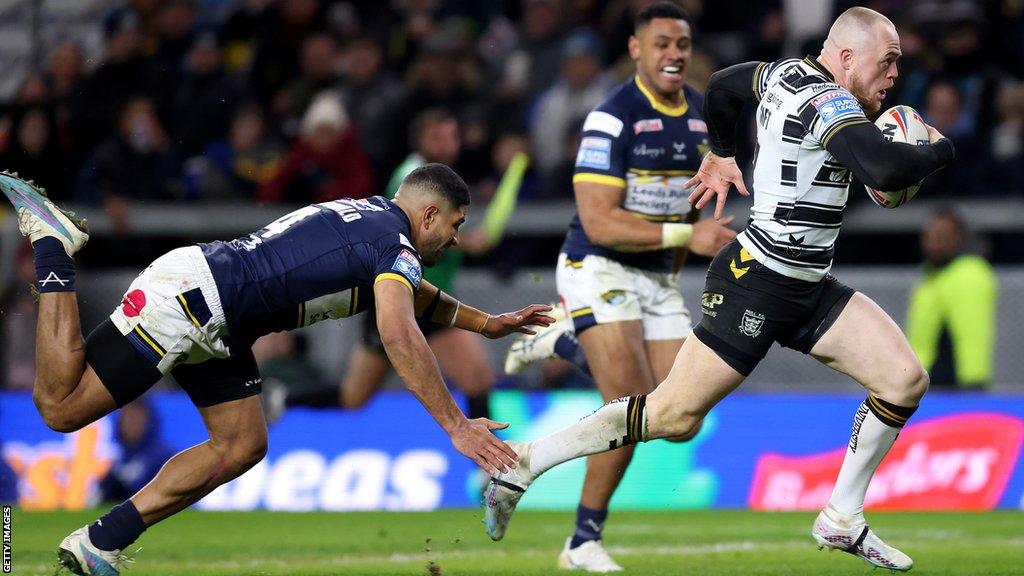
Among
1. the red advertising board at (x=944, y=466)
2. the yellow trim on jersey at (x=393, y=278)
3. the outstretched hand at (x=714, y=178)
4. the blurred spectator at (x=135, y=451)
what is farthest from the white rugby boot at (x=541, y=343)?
the blurred spectator at (x=135, y=451)

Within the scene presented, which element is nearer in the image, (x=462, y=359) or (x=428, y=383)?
(x=428, y=383)

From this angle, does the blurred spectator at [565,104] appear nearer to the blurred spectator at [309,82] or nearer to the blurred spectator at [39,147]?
the blurred spectator at [309,82]

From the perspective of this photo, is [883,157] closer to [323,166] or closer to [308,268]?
[308,268]

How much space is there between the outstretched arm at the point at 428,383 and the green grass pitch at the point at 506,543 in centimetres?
116

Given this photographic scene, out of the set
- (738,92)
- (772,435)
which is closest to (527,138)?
(772,435)

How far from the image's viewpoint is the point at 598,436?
23.7 feet

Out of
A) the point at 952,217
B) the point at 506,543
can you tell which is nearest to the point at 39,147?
the point at 506,543

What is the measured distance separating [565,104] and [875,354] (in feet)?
30.6

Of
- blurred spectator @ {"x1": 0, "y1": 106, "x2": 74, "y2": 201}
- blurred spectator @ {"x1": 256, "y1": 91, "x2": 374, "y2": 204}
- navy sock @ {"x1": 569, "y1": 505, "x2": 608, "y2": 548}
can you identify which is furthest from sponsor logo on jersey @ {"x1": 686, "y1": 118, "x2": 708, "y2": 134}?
blurred spectator @ {"x1": 0, "y1": 106, "x2": 74, "y2": 201}

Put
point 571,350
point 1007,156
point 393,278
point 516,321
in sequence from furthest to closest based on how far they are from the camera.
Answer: point 1007,156 < point 571,350 < point 516,321 < point 393,278

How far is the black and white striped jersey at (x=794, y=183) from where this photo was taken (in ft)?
22.6

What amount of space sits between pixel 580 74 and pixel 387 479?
5.23 meters

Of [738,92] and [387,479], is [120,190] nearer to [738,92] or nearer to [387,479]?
[387,479]

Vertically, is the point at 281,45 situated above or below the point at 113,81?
above
